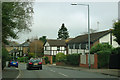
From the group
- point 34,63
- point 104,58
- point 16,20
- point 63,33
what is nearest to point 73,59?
point 104,58

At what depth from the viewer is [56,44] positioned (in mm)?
68500

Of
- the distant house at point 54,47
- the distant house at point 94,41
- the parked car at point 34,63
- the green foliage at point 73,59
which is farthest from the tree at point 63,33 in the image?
the parked car at point 34,63

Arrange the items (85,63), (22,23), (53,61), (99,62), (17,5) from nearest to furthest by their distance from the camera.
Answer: (17,5) < (22,23) < (99,62) < (85,63) < (53,61)

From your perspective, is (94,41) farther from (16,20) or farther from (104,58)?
(16,20)

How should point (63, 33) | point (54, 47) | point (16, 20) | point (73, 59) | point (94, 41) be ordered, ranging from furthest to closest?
point (63, 33) < point (54, 47) < point (94, 41) < point (73, 59) < point (16, 20)

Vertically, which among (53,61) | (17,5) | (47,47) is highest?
(17,5)

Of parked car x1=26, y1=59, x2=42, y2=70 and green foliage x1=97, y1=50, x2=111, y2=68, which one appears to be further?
parked car x1=26, y1=59, x2=42, y2=70

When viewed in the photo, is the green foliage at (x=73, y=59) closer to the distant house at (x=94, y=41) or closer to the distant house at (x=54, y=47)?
the distant house at (x=94, y=41)

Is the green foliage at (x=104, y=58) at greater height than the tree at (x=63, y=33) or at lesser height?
lesser

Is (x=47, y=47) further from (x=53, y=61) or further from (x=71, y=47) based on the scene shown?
(x=71, y=47)

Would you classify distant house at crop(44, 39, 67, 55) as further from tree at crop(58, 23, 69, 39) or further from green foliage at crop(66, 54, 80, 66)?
tree at crop(58, 23, 69, 39)

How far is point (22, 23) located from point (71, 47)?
3184 cm

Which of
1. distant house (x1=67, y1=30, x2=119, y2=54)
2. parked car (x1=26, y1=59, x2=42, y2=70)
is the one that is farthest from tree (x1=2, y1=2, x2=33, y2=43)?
distant house (x1=67, y1=30, x2=119, y2=54)

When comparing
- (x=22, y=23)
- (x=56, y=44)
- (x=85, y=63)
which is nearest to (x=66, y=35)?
(x=56, y=44)
